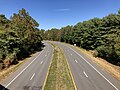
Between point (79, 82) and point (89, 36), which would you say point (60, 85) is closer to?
point (79, 82)

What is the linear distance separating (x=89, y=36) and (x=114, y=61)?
21946mm

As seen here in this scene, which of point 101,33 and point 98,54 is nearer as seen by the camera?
point 98,54

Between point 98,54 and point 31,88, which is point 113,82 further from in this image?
point 98,54

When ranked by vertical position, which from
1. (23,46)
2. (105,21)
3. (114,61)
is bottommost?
(114,61)

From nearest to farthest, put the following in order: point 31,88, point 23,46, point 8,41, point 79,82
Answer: point 31,88, point 79,82, point 8,41, point 23,46

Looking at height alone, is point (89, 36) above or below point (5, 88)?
above

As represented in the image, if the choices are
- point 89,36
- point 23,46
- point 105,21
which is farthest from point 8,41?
point 89,36

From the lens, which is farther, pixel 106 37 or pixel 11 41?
pixel 106 37

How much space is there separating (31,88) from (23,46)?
29.3 metres

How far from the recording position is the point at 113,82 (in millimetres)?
22547

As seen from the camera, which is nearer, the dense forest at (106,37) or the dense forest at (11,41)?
the dense forest at (11,41)

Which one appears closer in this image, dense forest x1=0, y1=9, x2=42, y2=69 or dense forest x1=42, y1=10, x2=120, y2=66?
dense forest x1=0, y1=9, x2=42, y2=69

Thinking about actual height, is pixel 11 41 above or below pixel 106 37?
below

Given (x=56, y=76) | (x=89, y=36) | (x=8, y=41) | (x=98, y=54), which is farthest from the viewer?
(x=89, y=36)
